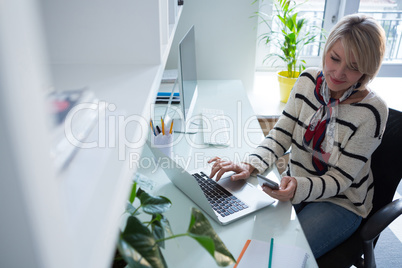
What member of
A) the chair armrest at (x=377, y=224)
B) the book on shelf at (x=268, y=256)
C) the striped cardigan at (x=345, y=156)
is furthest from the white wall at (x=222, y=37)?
the book on shelf at (x=268, y=256)

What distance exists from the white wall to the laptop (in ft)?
4.15

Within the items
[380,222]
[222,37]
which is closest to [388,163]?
[380,222]

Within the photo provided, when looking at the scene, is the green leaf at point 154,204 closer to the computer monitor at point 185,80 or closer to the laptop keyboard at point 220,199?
the laptop keyboard at point 220,199

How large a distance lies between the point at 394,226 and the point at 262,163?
1.31 meters

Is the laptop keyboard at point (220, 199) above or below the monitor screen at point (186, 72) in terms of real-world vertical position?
below

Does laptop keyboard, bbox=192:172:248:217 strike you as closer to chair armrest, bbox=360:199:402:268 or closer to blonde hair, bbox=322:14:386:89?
chair armrest, bbox=360:199:402:268

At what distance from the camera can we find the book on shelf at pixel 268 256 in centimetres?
81

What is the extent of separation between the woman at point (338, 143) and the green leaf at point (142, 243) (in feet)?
2.18

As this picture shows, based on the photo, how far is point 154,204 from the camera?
591 millimetres

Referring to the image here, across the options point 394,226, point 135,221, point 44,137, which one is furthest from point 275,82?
point 44,137

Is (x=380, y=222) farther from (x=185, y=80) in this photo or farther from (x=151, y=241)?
(x=185, y=80)

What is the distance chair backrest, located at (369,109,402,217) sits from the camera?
1111 mm

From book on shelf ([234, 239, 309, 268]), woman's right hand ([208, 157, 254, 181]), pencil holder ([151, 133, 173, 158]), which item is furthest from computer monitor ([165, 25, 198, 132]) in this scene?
book on shelf ([234, 239, 309, 268])

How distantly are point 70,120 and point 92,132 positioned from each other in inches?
1.5
